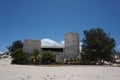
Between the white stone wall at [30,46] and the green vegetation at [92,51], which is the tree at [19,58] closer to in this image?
the green vegetation at [92,51]

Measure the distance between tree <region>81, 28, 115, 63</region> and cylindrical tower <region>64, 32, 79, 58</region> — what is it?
1317cm

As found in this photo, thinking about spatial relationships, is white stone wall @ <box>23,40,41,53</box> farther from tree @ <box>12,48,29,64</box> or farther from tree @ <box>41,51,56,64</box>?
tree @ <box>41,51,56,64</box>

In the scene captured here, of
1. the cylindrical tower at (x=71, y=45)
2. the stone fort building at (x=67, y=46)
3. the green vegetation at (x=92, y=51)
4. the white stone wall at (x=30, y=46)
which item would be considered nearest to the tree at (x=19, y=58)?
the green vegetation at (x=92, y=51)

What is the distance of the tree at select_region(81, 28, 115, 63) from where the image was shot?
148 feet

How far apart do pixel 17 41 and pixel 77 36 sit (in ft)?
111

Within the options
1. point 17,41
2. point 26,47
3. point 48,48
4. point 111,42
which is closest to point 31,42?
point 26,47

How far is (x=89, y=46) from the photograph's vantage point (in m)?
46.7

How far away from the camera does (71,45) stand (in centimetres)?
6100

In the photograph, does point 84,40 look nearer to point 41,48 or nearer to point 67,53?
point 67,53

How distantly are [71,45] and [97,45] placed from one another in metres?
16.6

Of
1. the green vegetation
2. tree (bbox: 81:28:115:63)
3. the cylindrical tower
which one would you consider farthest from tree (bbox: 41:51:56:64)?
the cylindrical tower

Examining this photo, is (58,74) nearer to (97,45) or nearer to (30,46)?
(97,45)

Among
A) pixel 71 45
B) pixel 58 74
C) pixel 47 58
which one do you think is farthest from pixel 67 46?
pixel 58 74

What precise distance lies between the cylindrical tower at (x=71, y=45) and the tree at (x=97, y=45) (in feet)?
43.2
